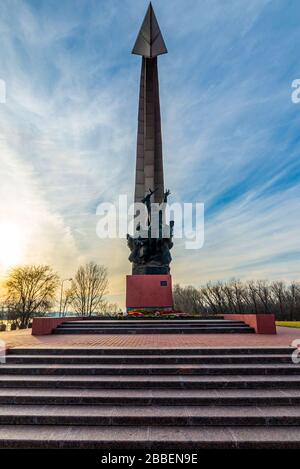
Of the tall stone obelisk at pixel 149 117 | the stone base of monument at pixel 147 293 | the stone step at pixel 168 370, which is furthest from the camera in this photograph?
the tall stone obelisk at pixel 149 117

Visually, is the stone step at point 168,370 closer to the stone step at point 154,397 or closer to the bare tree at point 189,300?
the stone step at point 154,397

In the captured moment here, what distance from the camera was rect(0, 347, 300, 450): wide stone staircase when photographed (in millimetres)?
3428

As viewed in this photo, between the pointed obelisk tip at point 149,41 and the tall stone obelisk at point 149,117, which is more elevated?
the pointed obelisk tip at point 149,41

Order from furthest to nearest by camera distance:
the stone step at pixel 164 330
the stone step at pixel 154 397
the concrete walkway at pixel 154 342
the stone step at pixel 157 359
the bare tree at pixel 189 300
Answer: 1. the bare tree at pixel 189 300
2. the stone step at pixel 164 330
3. the concrete walkway at pixel 154 342
4. the stone step at pixel 157 359
5. the stone step at pixel 154 397

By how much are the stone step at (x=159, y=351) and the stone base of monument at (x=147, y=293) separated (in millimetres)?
8867

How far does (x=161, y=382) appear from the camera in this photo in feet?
15.5

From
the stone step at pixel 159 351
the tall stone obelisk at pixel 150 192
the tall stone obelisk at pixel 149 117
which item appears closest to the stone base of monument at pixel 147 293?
the tall stone obelisk at pixel 150 192

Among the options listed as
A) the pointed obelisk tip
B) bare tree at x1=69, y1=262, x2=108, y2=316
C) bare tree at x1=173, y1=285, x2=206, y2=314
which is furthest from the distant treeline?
the pointed obelisk tip

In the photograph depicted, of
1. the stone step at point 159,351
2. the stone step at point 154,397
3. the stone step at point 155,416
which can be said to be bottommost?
the stone step at point 155,416

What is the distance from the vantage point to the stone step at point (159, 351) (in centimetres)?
606

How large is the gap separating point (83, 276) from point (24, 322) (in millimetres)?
11100

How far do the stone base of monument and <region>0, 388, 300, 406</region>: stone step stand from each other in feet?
34.4

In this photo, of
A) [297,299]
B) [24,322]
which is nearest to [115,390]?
[24,322]

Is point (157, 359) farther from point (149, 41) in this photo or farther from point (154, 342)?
point (149, 41)
